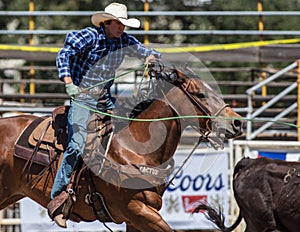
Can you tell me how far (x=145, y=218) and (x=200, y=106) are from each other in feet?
3.35

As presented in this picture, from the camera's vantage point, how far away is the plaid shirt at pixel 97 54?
643 centimetres

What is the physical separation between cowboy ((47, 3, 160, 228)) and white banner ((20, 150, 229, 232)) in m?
3.51

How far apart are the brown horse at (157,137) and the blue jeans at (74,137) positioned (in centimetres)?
18

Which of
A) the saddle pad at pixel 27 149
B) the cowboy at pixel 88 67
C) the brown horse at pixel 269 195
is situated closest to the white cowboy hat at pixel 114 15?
the cowboy at pixel 88 67

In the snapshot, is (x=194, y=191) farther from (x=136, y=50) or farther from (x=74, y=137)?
(x=74, y=137)

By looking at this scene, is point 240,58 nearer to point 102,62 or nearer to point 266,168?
point 266,168

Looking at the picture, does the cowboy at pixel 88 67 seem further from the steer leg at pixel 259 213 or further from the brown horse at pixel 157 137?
the steer leg at pixel 259 213

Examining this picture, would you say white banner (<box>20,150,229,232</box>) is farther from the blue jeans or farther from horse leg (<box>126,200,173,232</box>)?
horse leg (<box>126,200,173,232</box>)

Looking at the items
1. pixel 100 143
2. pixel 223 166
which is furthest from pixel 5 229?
pixel 100 143

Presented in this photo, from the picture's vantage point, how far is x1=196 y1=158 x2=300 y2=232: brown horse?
28.1 feet

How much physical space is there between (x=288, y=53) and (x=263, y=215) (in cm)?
A: 489

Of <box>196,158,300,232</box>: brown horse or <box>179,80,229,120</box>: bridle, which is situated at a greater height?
<box>179,80,229,120</box>: bridle

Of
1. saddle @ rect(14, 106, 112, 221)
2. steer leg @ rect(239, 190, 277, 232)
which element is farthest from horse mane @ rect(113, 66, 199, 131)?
steer leg @ rect(239, 190, 277, 232)

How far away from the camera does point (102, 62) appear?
657cm
